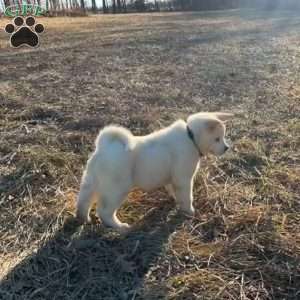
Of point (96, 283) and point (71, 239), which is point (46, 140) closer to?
point (71, 239)

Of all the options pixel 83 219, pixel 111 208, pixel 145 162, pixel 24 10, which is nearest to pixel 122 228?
pixel 111 208

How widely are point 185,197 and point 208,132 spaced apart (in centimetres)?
47

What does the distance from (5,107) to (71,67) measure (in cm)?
281

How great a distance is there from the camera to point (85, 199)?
308cm

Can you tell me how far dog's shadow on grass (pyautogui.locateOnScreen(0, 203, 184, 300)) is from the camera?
2.58 meters

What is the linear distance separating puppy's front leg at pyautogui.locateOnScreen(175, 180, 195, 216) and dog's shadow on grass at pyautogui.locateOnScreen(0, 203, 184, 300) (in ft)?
0.46

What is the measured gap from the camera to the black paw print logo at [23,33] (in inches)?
424

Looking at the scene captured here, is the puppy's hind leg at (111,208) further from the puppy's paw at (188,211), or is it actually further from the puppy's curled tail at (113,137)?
the puppy's paw at (188,211)

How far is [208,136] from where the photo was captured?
326 centimetres

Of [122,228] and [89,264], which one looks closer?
[89,264]

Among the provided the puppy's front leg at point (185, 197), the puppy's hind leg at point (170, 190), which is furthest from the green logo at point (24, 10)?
the puppy's front leg at point (185, 197)

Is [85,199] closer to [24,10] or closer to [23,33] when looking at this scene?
[23,33]

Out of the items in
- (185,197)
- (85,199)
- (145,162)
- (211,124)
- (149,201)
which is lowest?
(149,201)

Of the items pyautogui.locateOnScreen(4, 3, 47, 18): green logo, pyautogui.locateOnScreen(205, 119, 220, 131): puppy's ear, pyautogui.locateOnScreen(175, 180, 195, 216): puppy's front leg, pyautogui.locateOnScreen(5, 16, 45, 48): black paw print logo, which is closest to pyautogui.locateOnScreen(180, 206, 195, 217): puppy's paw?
pyautogui.locateOnScreen(175, 180, 195, 216): puppy's front leg
